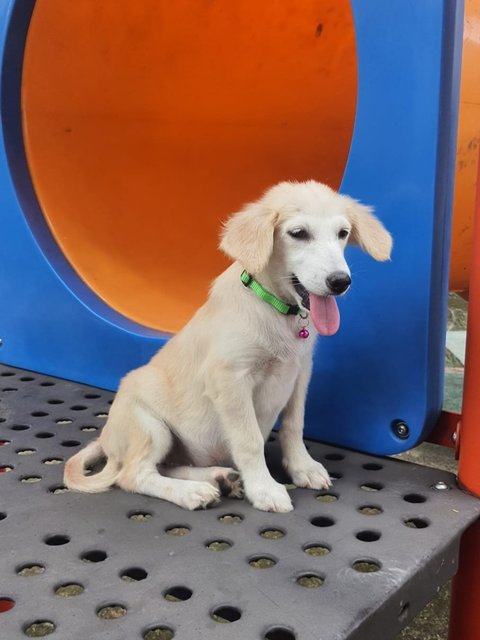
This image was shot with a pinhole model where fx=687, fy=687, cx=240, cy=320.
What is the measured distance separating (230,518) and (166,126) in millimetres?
1453

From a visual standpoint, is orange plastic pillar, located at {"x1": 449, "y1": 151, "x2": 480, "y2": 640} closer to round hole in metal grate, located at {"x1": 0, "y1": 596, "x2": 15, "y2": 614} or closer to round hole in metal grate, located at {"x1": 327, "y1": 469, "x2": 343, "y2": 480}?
round hole in metal grate, located at {"x1": 327, "y1": 469, "x2": 343, "y2": 480}

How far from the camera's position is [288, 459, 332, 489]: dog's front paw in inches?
53.1

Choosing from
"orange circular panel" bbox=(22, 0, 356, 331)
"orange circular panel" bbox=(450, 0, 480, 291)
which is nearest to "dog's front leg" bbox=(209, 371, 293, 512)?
"orange circular panel" bbox=(22, 0, 356, 331)

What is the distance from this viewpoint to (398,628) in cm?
97

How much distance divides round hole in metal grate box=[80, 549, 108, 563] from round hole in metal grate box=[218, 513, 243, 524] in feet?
0.72

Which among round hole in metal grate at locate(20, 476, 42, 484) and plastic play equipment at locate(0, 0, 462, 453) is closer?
round hole in metal grate at locate(20, 476, 42, 484)

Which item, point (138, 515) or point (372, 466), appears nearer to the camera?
Answer: point (138, 515)

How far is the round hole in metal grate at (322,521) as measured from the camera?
1.20 meters

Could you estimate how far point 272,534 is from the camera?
1.19m

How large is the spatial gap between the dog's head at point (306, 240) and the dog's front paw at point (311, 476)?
1.00 ft

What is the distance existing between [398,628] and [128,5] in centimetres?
197

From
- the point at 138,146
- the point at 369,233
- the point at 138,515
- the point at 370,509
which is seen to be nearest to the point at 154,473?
the point at 138,515

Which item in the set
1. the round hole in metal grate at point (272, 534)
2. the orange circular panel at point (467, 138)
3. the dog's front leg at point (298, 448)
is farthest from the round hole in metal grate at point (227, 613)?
the orange circular panel at point (467, 138)

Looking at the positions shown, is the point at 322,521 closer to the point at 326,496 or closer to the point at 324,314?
the point at 326,496
